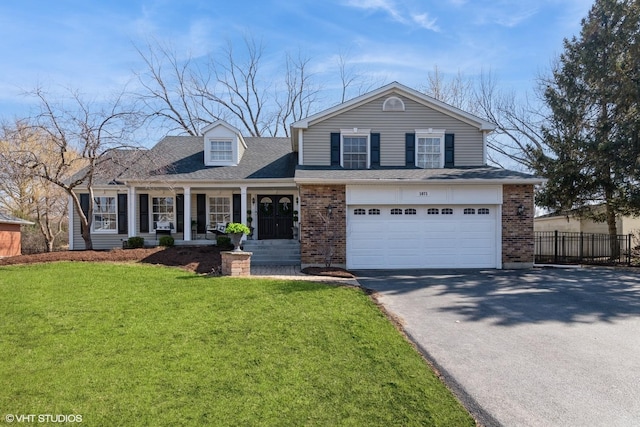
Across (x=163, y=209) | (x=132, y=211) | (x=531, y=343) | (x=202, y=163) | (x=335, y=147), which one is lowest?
(x=531, y=343)

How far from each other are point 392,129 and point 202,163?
8.57 meters

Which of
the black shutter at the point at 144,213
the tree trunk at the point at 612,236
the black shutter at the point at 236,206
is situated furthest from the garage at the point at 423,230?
the black shutter at the point at 144,213

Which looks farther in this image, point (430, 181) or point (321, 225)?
point (321, 225)

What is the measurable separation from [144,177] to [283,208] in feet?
19.0

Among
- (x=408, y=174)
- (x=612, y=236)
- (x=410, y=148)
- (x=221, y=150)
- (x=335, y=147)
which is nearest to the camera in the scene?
(x=408, y=174)

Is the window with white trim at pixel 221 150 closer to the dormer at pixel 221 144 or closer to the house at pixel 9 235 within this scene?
the dormer at pixel 221 144

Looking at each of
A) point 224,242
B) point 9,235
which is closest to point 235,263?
point 224,242

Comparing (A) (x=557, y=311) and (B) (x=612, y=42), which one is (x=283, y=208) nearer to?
(A) (x=557, y=311)

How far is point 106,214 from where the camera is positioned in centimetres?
1645

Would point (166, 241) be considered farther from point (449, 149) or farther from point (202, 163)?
point (449, 149)

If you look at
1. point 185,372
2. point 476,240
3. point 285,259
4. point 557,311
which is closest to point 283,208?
point 285,259

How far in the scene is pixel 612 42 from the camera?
51.1 feet

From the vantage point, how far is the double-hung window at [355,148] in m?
13.8

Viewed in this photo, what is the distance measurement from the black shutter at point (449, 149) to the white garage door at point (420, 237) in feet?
8.13
